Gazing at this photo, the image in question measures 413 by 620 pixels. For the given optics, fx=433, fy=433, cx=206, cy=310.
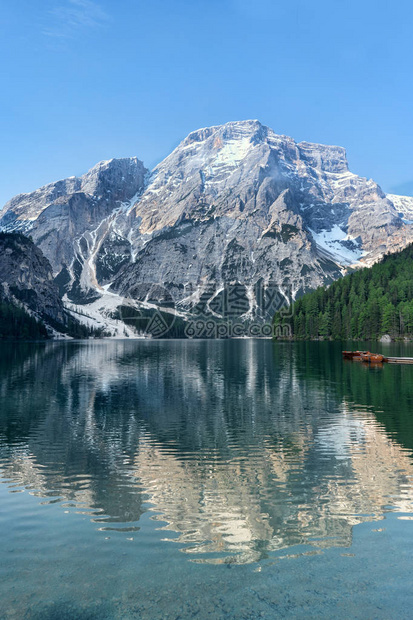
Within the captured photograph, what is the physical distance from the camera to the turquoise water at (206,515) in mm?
13414

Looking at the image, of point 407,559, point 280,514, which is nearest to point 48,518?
point 280,514

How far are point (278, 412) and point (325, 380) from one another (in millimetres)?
30343

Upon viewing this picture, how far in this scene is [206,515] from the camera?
63.9 ft

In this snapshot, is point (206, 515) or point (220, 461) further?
point (220, 461)

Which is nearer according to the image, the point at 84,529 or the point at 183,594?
the point at 183,594

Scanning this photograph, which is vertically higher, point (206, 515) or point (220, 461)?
point (206, 515)

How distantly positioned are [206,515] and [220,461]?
9.24 metres

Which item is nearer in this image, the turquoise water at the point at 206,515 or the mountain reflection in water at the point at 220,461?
the turquoise water at the point at 206,515

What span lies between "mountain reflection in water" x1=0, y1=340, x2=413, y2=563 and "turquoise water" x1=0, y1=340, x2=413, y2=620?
116 millimetres

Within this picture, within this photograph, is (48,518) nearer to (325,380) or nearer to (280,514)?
(280,514)

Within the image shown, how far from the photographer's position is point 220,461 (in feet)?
94.0

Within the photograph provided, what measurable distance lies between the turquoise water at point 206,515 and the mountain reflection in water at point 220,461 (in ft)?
0.38

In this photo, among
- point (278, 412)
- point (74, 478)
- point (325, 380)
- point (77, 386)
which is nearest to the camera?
point (74, 478)

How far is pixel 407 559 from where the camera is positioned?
51.3 ft
